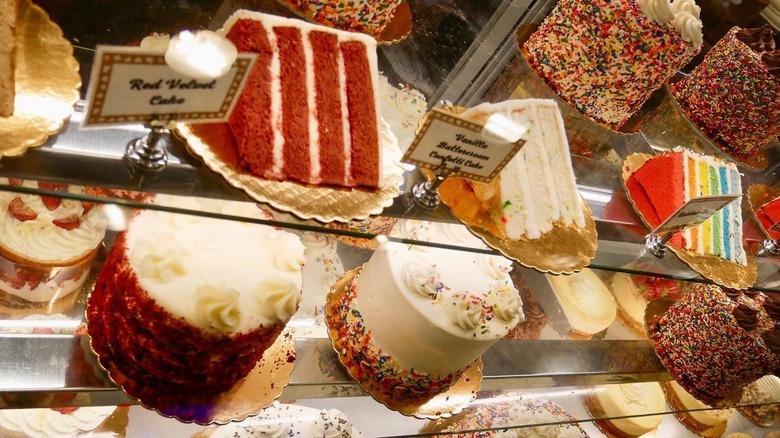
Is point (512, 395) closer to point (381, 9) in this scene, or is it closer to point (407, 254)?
point (407, 254)

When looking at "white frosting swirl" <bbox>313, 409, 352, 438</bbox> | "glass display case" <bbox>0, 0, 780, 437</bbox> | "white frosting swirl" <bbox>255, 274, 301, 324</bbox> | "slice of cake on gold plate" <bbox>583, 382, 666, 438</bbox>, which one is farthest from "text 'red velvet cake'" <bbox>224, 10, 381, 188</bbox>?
"slice of cake on gold plate" <bbox>583, 382, 666, 438</bbox>

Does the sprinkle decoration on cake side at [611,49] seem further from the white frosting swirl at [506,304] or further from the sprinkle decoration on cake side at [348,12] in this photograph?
the white frosting swirl at [506,304]

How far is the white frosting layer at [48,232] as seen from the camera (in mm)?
1709

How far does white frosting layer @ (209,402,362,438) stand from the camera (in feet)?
6.33


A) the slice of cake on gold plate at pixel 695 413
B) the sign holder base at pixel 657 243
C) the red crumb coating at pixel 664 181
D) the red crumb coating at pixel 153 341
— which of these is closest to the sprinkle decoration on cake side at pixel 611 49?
the red crumb coating at pixel 664 181

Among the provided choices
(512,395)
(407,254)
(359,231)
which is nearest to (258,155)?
(359,231)

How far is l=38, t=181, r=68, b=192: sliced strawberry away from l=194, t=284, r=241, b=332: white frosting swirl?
33 centimetres

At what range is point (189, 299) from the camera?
55.3 inches

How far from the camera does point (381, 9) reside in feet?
6.52

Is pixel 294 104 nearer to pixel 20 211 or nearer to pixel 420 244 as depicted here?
pixel 420 244

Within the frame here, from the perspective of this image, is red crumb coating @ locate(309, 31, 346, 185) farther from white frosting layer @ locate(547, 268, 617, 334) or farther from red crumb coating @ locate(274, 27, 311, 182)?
white frosting layer @ locate(547, 268, 617, 334)

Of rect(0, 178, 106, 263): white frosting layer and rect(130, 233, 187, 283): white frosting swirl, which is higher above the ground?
rect(130, 233, 187, 283): white frosting swirl

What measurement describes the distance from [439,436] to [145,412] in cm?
90

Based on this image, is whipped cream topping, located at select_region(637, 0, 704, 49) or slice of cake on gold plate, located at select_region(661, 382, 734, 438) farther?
slice of cake on gold plate, located at select_region(661, 382, 734, 438)
